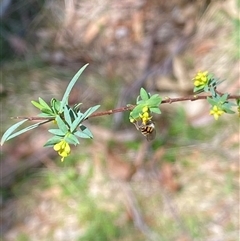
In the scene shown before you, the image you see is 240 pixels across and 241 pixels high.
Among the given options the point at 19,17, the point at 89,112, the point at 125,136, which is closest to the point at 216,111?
the point at 89,112

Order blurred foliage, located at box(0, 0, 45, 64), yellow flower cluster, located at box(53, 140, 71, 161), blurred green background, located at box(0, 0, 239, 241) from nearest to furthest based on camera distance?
yellow flower cluster, located at box(53, 140, 71, 161) < blurred green background, located at box(0, 0, 239, 241) < blurred foliage, located at box(0, 0, 45, 64)

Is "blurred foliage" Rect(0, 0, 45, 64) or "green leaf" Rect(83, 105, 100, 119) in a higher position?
"blurred foliage" Rect(0, 0, 45, 64)

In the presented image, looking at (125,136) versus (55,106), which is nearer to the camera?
(55,106)

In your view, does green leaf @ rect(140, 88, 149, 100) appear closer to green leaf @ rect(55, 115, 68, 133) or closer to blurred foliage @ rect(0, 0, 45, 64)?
green leaf @ rect(55, 115, 68, 133)

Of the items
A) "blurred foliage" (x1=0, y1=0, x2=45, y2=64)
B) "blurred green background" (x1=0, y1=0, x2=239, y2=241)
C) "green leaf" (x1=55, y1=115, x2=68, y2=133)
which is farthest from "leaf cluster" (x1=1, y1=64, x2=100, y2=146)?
"blurred foliage" (x1=0, y1=0, x2=45, y2=64)

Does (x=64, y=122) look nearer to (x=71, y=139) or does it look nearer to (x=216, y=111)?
(x=71, y=139)

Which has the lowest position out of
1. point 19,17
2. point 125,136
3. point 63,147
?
point 63,147

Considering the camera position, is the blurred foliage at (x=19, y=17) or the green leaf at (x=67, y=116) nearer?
the green leaf at (x=67, y=116)

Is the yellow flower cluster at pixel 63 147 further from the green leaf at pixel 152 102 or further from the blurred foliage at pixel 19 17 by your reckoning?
the blurred foliage at pixel 19 17

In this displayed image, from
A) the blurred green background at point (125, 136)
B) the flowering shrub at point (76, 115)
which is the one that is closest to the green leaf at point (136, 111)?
the flowering shrub at point (76, 115)

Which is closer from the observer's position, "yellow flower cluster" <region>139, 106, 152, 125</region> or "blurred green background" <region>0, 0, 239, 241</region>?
"yellow flower cluster" <region>139, 106, 152, 125</region>

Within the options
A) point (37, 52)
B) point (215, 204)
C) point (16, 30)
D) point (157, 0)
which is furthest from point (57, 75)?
point (215, 204)
